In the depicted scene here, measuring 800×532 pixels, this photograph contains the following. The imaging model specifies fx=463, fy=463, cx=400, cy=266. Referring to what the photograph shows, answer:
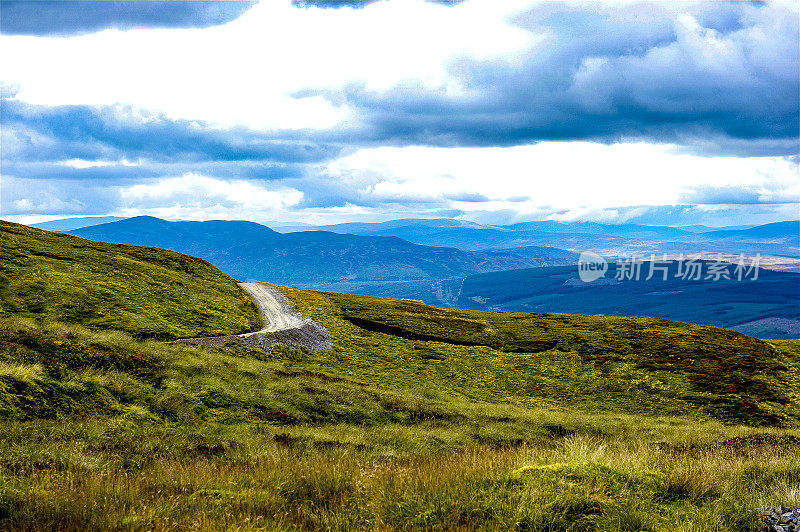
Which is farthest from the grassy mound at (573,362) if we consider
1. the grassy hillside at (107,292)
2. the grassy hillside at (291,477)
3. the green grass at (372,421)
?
the grassy hillside at (291,477)

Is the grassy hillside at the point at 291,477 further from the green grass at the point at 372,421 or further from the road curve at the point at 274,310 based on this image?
the road curve at the point at 274,310

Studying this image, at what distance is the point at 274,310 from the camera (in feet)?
251

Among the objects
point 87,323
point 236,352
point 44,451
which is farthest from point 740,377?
point 87,323

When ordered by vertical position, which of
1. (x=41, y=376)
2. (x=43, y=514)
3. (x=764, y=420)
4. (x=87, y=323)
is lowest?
(x=764, y=420)

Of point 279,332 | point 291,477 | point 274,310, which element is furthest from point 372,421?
point 274,310

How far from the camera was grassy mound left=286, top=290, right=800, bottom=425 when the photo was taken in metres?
48.3

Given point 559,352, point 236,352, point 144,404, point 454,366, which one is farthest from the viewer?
point 559,352

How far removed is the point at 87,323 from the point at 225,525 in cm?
4720

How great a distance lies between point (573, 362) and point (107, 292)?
58.6 m

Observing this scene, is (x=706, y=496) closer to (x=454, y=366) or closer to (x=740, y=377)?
(x=454, y=366)

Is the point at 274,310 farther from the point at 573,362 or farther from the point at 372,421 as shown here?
the point at 372,421

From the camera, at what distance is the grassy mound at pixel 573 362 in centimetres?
4827

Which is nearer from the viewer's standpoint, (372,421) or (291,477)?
(291,477)

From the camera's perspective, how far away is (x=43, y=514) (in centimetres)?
699
